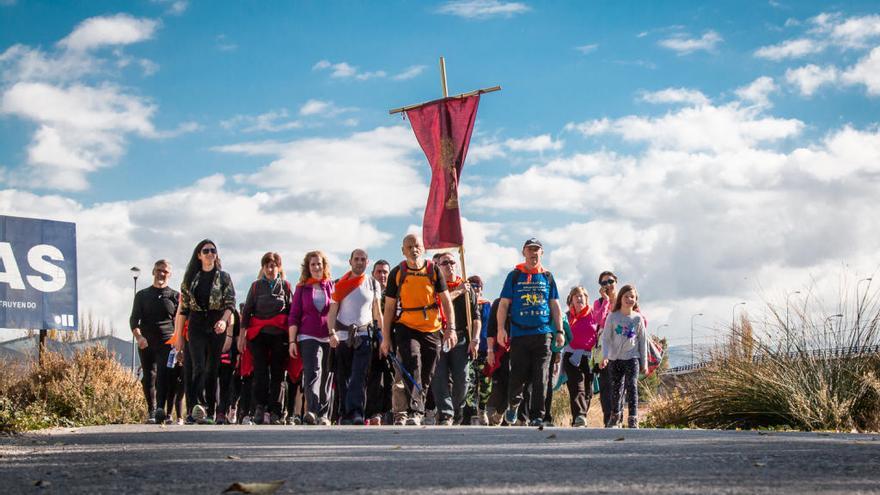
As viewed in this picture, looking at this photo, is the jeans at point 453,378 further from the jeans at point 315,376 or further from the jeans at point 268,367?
the jeans at point 268,367

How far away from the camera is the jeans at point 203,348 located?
1162 centimetres

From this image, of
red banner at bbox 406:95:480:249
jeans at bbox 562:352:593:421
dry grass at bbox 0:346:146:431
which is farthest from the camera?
red banner at bbox 406:95:480:249

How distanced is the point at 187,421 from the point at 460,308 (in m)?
3.30

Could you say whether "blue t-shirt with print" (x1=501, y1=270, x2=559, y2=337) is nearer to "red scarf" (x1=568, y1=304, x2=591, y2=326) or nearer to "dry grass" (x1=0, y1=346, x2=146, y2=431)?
"red scarf" (x1=568, y1=304, x2=591, y2=326)

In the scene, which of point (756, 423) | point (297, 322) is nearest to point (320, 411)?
point (297, 322)

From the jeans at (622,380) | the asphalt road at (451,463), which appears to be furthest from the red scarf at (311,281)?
the asphalt road at (451,463)

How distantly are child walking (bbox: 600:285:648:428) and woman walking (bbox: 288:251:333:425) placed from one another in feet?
9.68

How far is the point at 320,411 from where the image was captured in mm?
12141

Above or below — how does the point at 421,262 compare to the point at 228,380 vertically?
above

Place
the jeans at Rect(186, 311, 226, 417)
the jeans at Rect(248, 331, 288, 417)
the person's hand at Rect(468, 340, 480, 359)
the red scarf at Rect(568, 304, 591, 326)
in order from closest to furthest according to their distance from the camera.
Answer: the jeans at Rect(186, 311, 226, 417) → the jeans at Rect(248, 331, 288, 417) → the person's hand at Rect(468, 340, 480, 359) → the red scarf at Rect(568, 304, 591, 326)

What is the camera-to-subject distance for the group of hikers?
11648 mm

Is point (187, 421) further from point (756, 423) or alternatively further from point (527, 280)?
point (756, 423)

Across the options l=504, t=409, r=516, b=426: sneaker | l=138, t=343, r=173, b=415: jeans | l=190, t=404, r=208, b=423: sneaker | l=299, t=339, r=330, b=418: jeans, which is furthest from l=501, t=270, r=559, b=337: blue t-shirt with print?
l=138, t=343, r=173, b=415: jeans

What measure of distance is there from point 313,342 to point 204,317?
117cm
